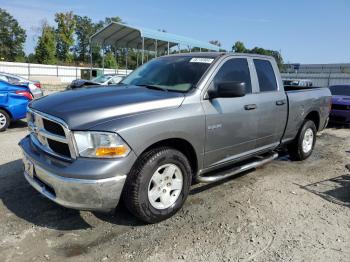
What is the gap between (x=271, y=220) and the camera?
3.90 m

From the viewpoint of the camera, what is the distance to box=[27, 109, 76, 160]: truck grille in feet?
10.5

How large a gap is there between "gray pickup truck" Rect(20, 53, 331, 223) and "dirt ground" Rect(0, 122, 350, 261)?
0.32 meters

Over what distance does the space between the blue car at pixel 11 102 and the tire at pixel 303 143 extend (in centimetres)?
694

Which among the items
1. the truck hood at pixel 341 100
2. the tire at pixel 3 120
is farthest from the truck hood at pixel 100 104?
the truck hood at pixel 341 100

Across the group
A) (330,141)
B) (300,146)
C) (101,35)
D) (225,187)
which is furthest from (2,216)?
(101,35)

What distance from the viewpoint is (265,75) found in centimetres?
523

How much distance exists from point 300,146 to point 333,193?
154 cm

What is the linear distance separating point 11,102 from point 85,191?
268 inches

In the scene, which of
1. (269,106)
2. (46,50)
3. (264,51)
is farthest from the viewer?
(46,50)

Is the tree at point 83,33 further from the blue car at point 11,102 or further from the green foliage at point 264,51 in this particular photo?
the blue car at point 11,102

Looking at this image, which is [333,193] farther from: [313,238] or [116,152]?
[116,152]

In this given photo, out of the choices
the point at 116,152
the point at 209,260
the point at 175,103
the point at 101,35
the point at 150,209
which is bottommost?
the point at 209,260

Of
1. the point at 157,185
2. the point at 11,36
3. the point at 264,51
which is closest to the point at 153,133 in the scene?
the point at 157,185

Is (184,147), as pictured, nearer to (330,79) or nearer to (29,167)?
(29,167)
